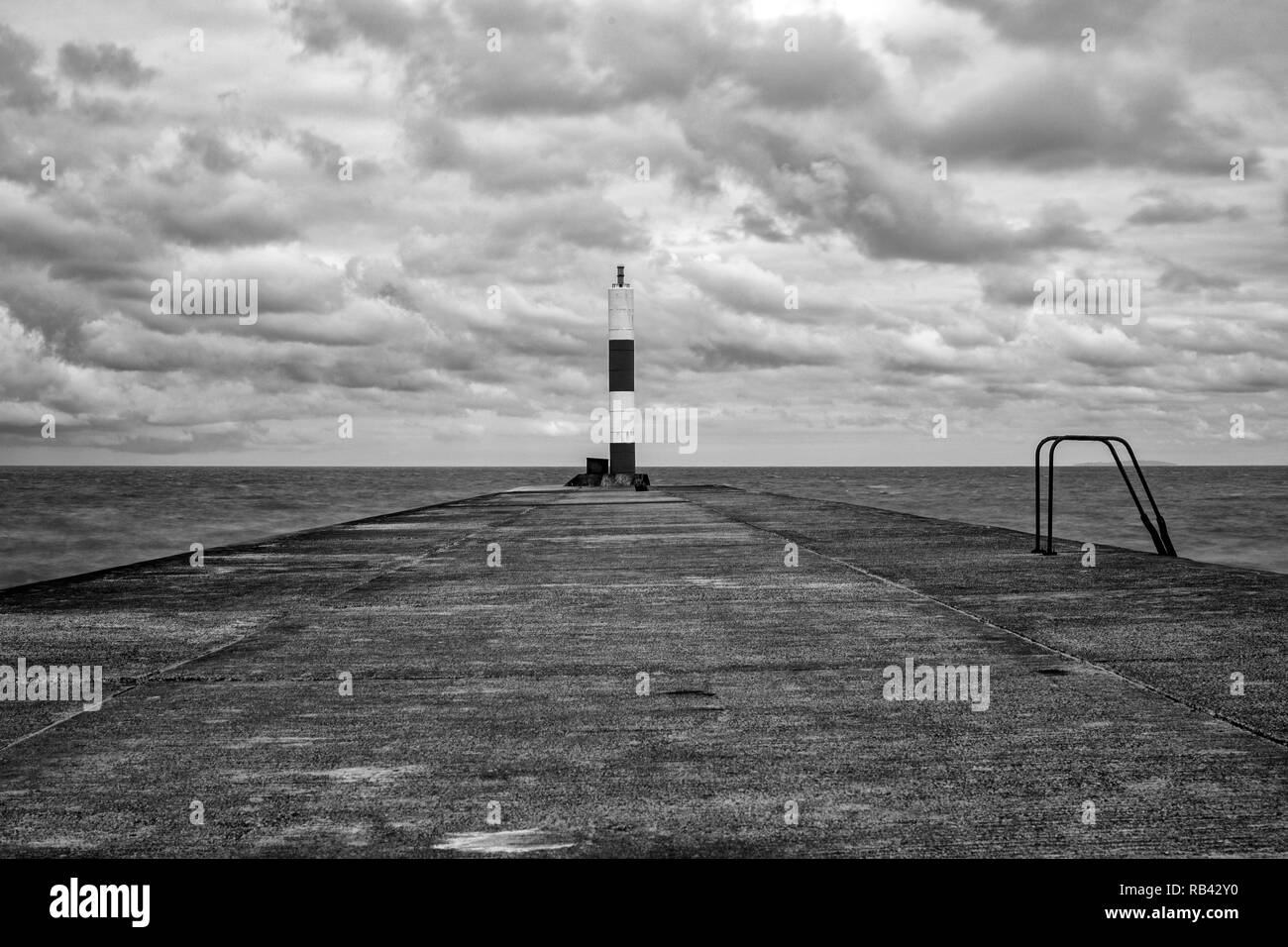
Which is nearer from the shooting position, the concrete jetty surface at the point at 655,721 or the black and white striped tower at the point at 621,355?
the concrete jetty surface at the point at 655,721

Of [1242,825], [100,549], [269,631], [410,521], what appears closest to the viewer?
[1242,825]

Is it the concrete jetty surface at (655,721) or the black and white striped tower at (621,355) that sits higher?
the black and white striped tower at (621,355)

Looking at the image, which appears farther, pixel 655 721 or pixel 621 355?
pixel 621 355

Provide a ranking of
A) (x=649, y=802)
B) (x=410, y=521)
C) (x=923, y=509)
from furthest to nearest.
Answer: (x=923, y=509), (x=410, y=521), (x=649, y=802)

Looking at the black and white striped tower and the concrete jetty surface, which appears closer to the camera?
the concrete jetty surface

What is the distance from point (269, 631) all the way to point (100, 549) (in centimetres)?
2275

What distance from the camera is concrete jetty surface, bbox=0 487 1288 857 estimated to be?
3256 millimetres

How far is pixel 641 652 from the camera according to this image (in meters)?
6.19

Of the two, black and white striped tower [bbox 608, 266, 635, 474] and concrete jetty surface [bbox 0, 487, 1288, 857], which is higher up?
black and white striped tower [bbox 608, 266, 635, 474]

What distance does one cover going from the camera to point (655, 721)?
4.57m

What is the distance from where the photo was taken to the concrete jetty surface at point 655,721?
3.26m
